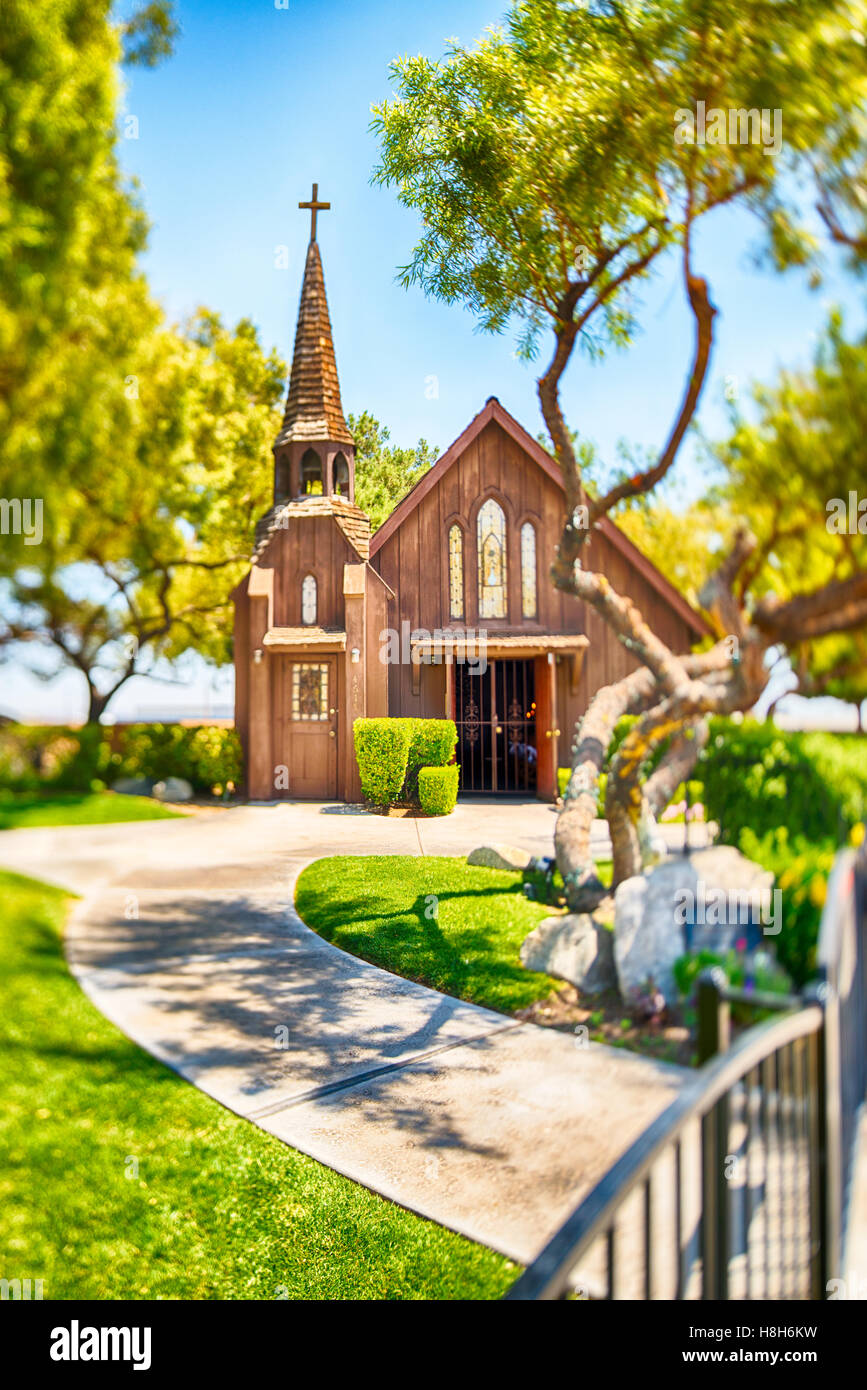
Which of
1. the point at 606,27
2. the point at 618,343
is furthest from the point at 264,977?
the point at 606,27

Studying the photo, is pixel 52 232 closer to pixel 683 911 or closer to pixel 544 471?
pixel 544 471

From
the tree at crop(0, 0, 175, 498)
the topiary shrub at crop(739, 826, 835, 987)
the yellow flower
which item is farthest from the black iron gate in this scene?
the tree at crop(0, 0, 175, 498)

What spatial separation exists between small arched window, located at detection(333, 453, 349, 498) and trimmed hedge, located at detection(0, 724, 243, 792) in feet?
2.04

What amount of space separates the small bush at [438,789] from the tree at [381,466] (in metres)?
0.60

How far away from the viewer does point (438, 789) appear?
2.02 metres

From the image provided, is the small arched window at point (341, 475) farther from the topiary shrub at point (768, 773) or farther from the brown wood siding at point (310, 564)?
the topiary shrub at point (768, 773)

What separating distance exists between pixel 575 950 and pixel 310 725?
30.0 inches

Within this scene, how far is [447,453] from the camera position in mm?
1951

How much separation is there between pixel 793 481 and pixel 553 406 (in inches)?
23.0

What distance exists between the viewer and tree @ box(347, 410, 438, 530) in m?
1.97

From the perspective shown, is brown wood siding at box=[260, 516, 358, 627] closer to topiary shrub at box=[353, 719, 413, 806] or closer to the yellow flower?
topiary shrub at box=[353, 719, 413, 806]

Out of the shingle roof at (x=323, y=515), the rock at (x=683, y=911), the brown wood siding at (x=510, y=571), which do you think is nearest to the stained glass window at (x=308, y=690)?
the brown wood siding at (x=510, y=571)

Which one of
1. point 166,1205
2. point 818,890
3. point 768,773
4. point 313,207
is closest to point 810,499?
point 768,773

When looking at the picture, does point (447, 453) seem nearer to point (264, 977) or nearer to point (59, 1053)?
point (264, 977)
